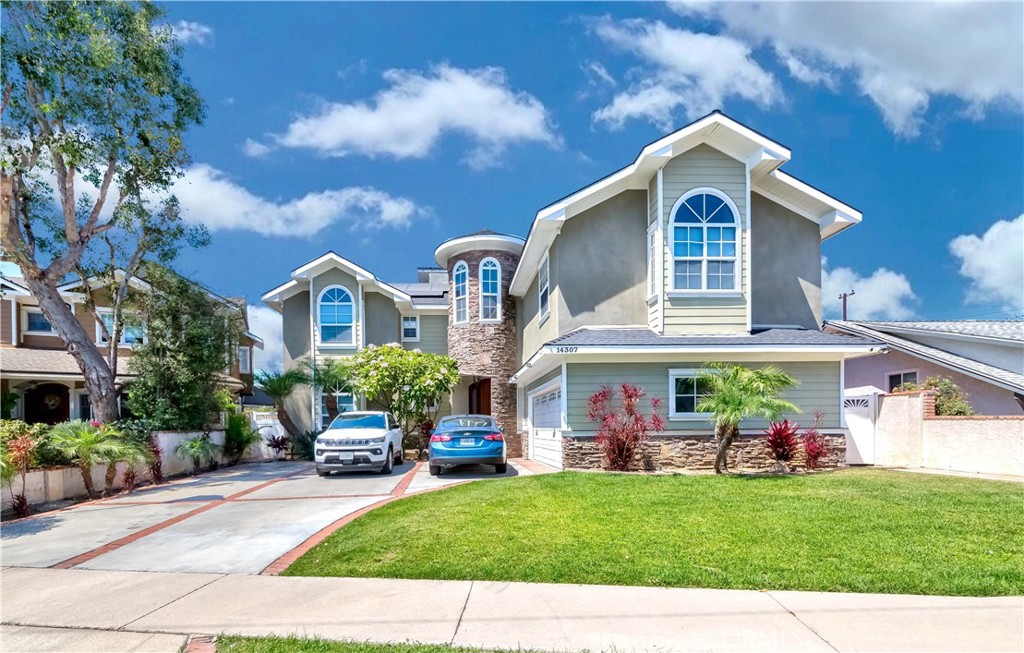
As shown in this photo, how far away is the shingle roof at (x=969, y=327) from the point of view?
16984 millimetres

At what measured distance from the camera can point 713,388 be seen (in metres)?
13.4

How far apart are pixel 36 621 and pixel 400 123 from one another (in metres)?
13.3

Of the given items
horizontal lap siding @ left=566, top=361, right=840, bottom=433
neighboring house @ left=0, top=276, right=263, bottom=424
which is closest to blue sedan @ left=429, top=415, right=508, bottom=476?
horizontal lap siding @ left=566, top=361, right=840, bottom=433

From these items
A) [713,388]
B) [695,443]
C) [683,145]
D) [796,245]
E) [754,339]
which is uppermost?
Answer: [683,145]

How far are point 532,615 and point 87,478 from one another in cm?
1138

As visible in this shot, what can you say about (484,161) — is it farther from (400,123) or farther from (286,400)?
(286,400)

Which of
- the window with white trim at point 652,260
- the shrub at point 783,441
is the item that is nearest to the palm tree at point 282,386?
the window with white trim at point 652,260

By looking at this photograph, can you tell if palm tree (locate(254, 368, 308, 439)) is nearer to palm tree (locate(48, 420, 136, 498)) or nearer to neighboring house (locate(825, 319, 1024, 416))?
palm tree (locate(48, 420, 136, 498))

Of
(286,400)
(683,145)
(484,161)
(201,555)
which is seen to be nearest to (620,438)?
(683,145)

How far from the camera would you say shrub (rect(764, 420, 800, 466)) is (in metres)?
13.4

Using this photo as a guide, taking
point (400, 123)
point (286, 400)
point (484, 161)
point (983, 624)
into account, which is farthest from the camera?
point (286, 400)

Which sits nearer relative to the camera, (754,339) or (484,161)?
(754,339)

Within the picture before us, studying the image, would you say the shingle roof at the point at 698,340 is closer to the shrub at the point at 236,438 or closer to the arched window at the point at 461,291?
the arched window at the point at 461,291

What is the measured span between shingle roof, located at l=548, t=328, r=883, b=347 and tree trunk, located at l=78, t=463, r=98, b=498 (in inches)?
391
